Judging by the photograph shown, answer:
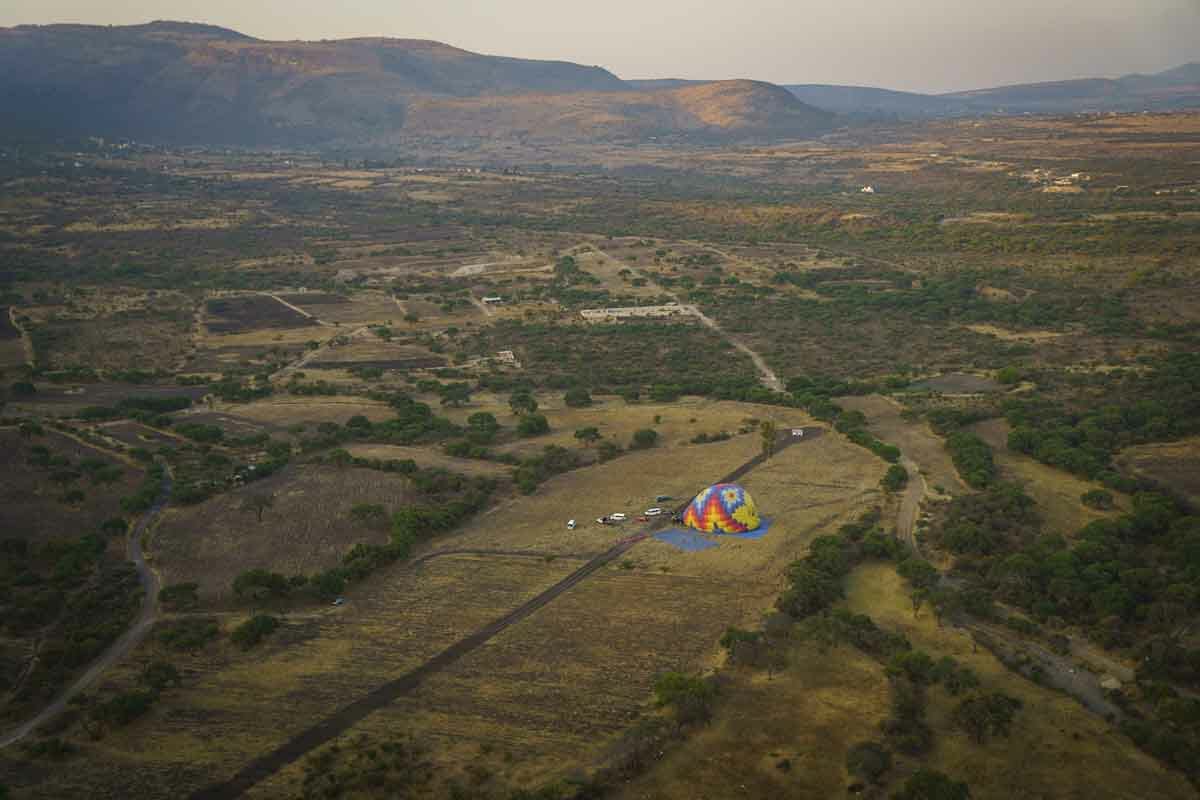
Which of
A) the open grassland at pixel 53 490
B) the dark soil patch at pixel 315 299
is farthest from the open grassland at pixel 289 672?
the dark soil patch at pixel 315 299

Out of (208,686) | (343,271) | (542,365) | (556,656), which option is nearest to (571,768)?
(556,656)

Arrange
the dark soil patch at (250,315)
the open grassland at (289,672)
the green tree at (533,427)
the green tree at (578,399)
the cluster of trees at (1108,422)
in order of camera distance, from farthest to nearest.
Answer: the dark soil patch at (250,315), the green tree at (578,399), the green tree at (533,427), the cluster of trees at (1108,422), the open grassland at (289,672)

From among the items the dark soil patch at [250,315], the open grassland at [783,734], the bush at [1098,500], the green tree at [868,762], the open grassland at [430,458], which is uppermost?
the dark soil patch at [250,315]

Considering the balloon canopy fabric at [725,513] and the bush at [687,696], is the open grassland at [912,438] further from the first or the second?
the bush at [687,696]

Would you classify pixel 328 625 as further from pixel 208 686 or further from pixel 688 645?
pixel 688 645

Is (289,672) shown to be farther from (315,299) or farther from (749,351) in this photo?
(315,299)

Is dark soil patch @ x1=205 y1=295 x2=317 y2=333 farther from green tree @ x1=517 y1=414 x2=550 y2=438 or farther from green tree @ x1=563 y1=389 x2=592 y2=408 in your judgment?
green tree @ x1=517 y1=414 x2=550 y2=438
